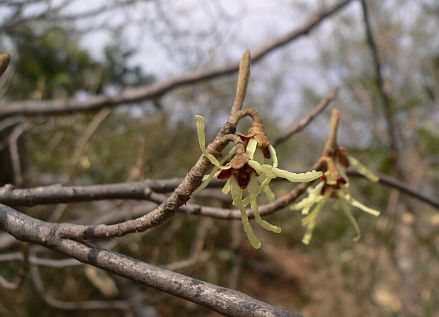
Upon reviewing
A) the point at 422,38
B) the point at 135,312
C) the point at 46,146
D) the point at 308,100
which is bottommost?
the point at 135,312

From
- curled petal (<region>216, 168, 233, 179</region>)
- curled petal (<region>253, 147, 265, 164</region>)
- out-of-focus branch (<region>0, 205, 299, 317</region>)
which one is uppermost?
curled petal (<region>253, 147, 265, 164</region>)

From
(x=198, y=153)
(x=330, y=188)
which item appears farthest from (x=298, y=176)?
(x=198, y=153)

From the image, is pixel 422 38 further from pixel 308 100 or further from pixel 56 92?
pixel 56 92

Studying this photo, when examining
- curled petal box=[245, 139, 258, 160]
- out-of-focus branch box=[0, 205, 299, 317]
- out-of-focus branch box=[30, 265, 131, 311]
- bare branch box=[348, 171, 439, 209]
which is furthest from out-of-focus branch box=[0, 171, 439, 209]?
out-of-focus branch box=[30, 265, 131, 311]

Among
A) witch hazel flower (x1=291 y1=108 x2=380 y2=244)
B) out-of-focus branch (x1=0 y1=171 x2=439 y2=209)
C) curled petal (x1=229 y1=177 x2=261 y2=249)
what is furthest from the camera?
witch hazel flower (x1=291 y1=108 x2=380 y2=244)

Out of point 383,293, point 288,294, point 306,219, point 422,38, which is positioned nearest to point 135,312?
point 383,293

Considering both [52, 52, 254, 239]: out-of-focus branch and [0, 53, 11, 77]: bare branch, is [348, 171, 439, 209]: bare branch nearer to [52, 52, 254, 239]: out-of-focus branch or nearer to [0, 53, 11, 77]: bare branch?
[52, 52, 254, 239]: out-of-focus branch

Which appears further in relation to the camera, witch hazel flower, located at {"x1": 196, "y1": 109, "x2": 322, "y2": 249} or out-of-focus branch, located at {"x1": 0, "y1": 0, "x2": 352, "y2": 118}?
out-of-focus branch, located at {"x1": 0, "y1": 0, "x2": 352, "y2": 118}

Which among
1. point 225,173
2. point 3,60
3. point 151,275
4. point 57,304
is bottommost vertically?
point 57,304

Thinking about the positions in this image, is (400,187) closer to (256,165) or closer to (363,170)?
(363,170)
